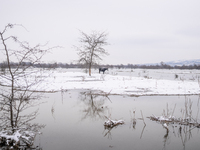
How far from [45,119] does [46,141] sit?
1.83 meters

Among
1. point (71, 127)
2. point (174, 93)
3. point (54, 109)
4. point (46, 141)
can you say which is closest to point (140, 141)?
point (71, 127)

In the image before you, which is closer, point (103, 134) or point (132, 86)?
point (103, 134)

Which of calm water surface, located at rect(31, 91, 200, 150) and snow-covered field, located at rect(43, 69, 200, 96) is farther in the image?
snow-covered field, located at rect(43, 69, 200, 96)

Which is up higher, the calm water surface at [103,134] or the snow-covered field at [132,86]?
the snow-covered field at [132,86]

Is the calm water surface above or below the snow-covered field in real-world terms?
below

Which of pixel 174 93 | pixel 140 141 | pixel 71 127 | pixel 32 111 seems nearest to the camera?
pixel 140 141

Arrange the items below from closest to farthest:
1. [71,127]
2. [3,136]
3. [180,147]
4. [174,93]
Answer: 1. [3,136]
2. [180,147]
3. [71,127]
4. [174,93]

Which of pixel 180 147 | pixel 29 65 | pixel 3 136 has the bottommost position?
pixel 180 147

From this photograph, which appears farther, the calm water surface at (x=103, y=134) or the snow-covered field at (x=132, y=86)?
the snow-covered field at (x=132, y=86)

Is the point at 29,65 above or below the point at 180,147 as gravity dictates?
above

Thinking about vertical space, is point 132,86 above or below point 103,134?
above

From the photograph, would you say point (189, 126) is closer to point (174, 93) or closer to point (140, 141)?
point (140, 141)

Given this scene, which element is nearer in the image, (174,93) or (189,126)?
(189,126)

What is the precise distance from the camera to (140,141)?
4648 mm
